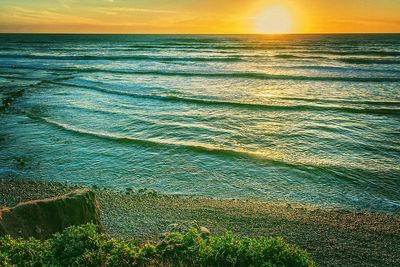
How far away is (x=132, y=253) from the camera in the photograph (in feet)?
14.6

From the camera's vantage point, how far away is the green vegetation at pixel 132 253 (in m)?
4.27

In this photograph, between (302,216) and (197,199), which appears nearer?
(302,216)

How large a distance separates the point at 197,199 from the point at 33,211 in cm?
383

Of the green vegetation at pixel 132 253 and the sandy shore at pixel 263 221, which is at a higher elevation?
the green vegetation at pixel 132 253

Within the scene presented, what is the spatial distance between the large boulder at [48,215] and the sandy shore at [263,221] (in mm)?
1258

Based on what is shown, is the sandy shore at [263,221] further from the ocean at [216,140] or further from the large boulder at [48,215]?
the large boulder at [48,215]

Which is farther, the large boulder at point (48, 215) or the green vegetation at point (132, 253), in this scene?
the large boulder at point (48, 215)

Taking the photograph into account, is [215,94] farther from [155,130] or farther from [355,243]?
[355,243]

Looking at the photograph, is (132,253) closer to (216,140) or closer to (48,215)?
(48,215)

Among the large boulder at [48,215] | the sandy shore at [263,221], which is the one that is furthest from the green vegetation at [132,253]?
the sandy shore at [263,221]

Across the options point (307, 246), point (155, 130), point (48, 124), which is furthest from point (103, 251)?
point (48, 124)

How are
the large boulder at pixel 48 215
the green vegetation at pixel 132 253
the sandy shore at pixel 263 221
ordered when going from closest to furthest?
the green vegetation at pixel 132 253, the large boulder at pixel 48 215, the sandy shore at pixel 263 221

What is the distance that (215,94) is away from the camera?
67.5 feet

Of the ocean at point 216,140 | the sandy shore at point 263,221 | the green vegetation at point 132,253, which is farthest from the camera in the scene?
the ocean at point 216,140
